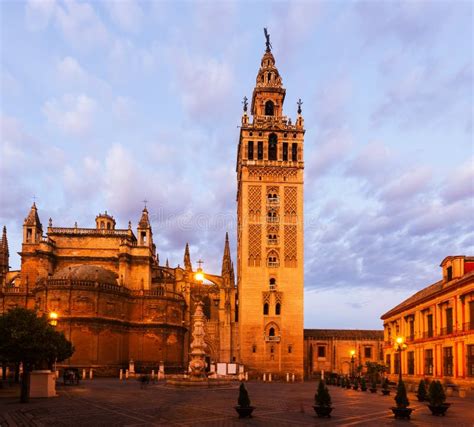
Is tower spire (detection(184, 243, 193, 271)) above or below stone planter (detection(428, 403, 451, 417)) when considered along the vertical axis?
above

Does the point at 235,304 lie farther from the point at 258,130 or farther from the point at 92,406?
the point at 92,406

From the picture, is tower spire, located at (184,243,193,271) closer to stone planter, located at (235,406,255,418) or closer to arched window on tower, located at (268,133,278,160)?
arched window on tower, located at (268,133,278,160)

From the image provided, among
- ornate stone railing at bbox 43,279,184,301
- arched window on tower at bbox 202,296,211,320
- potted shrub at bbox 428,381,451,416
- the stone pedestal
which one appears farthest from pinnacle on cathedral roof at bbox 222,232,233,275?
potted shrub at bbox 428,381,451,416

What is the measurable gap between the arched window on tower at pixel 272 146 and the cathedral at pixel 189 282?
12 cm

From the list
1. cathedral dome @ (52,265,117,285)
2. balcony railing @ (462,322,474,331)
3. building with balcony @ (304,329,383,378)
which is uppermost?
cathedral dome @ (52,265,117,285)

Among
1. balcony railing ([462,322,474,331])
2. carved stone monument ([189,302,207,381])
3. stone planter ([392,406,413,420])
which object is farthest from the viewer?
carved stone monument ([189,302,207,381])

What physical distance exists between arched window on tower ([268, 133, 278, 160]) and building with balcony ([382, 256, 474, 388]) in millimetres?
24655

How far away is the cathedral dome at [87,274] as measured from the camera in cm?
5591

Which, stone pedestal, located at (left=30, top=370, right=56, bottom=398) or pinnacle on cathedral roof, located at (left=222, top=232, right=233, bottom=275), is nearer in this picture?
stone pedestal, located at (left=30, top=370, right=56, bottom=398)

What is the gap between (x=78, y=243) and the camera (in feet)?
207

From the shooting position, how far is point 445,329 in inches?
1458

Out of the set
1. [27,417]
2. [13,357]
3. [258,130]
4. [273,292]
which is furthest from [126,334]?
[27,417]

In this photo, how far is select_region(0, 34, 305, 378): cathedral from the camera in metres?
56.3

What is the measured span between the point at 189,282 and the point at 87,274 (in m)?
13.7
